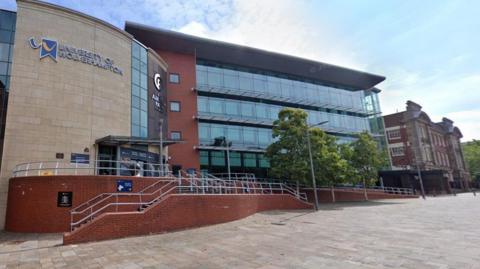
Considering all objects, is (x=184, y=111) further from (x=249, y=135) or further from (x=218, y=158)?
(x=249, y=135)

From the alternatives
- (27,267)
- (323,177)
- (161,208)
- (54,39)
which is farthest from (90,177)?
(323,177)

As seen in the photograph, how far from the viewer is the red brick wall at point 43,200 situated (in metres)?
13.5

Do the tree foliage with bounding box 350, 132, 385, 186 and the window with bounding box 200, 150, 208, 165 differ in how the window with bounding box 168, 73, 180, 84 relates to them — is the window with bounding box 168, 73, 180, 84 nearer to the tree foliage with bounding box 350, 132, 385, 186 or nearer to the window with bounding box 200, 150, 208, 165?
the window with bounding box 200, 150, 208, 165

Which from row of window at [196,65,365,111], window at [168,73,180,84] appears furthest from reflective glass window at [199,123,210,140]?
window at [168,73,180,84]

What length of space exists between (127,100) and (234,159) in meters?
14.3

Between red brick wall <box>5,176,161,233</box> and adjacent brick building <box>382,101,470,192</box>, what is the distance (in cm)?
4497

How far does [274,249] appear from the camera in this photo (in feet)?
32.1

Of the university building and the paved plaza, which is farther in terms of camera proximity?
the university building

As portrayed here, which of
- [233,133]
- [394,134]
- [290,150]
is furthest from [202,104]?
[394,134]

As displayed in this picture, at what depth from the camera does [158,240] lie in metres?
11.9

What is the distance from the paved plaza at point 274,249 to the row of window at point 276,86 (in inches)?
903

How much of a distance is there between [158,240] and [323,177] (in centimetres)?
1836

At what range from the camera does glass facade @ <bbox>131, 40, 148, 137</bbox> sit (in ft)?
77.8

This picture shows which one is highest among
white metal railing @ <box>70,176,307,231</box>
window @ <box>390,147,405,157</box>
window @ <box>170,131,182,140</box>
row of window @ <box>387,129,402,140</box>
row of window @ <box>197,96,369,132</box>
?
row of window @ <box>197,96,369,132</box>
